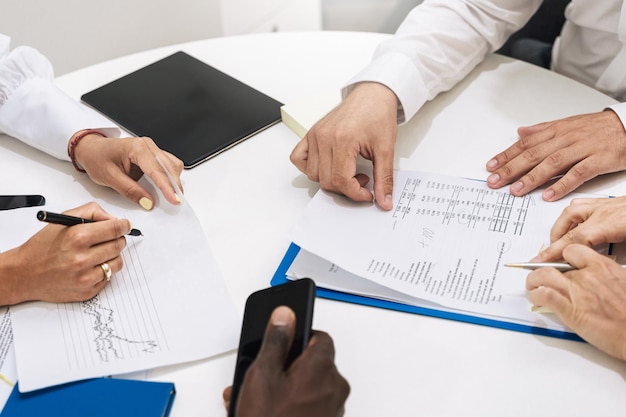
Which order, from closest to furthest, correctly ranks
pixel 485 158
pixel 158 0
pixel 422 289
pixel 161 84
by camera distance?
pixel 422 289 → pixel 485 158 → pixel 161 84 → pixel 158 0

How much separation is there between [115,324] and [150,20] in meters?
1.60

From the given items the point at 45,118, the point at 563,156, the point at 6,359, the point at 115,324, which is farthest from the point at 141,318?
the point at 563,156

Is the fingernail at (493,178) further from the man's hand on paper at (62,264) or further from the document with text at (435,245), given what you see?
the man's hand on paper at (62,264)

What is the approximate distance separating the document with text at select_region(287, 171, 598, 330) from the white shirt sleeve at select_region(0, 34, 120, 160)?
0.46 m

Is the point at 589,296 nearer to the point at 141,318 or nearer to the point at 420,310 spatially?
the point at 420,310

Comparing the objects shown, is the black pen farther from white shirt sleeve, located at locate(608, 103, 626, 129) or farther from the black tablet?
white shirt sleeve, located at locate(608, 103, 626, 129)

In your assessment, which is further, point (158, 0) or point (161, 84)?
point (158, 0)

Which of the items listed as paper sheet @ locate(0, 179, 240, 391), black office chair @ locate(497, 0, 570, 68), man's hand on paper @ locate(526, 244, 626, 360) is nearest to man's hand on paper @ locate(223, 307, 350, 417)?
paper sheet @ locate(0, 179, 240, 391)

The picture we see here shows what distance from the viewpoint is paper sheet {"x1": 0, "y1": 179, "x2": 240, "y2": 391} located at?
2.19 feet

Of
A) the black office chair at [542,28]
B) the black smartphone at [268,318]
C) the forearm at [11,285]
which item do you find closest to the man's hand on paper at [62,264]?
the forearm at [11,285]

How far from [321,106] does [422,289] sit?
48 centimetres

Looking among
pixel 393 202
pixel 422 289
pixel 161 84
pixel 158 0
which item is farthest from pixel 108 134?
pixel 158 0

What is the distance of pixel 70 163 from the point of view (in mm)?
1023

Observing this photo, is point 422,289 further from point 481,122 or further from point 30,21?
point 30,21
